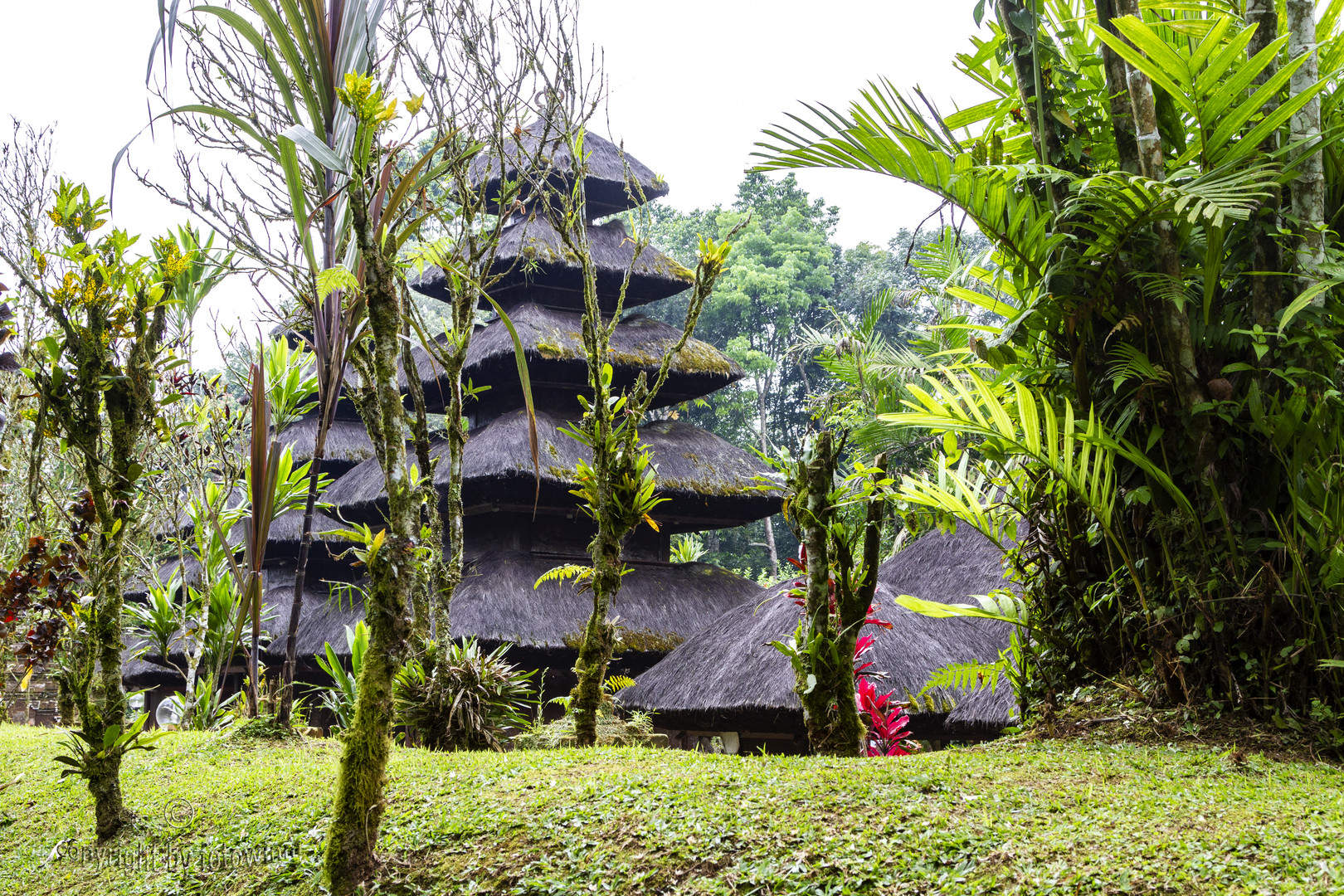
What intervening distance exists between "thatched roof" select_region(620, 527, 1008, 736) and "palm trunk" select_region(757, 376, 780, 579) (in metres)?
10.1

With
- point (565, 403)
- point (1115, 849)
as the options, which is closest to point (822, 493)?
point (1115, 849)

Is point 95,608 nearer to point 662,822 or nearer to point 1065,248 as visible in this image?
point 662,822

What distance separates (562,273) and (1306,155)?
8.36 m

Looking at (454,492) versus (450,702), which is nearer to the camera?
(450,702)

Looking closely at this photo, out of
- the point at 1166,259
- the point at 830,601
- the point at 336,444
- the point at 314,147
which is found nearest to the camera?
the point at 314,147

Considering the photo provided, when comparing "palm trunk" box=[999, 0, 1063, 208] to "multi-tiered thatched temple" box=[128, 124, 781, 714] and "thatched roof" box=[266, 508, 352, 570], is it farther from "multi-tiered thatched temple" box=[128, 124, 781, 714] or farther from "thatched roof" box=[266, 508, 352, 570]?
"thatched roof" box=[266, 508, 352, 570]

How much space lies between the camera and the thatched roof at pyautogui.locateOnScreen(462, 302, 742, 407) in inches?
370

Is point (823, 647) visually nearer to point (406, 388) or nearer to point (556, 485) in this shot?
point (556, 485)

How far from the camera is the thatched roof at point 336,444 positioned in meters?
11.8

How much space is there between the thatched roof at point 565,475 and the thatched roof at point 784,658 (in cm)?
148

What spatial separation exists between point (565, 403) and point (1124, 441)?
7.64m

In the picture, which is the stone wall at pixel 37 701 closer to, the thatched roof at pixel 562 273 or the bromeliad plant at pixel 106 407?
the thatched roof at pixel 562 273

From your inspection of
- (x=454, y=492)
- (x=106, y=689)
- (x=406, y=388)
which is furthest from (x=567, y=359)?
(x=106, y=689)

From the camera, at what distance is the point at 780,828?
7.32 ft
